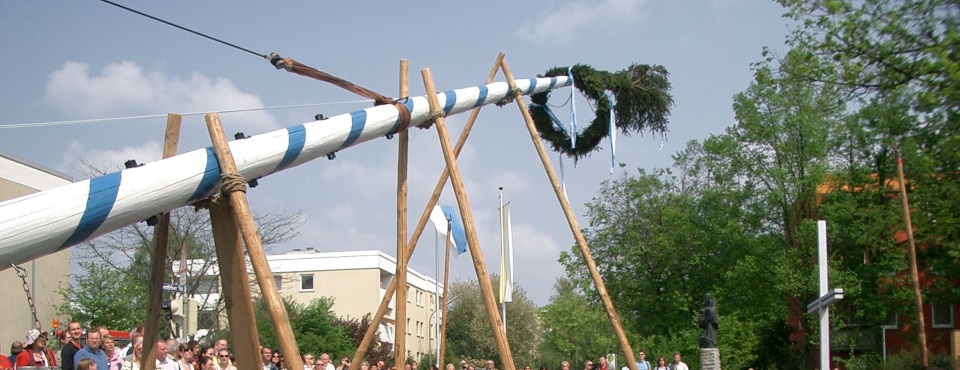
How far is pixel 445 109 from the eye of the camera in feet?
47.0

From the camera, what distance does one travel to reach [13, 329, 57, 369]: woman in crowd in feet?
36.0

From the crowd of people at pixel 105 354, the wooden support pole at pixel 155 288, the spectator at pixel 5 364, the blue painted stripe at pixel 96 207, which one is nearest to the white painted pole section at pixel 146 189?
the blue painted stripe at pixel 96 207

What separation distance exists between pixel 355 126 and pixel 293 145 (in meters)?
1.53

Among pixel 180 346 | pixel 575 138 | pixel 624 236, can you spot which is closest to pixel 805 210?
pixel 624 236

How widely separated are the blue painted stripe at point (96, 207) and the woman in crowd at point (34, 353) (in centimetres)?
508

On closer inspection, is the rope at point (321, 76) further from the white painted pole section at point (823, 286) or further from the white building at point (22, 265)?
the white building at point (22, 265)

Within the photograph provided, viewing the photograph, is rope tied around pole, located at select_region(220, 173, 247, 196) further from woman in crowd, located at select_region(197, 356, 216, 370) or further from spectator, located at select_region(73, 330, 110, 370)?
woman in crowd, located at select_region(197, 356, 216, 370)

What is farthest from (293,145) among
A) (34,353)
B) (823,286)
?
(823,286)

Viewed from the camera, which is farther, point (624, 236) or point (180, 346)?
point (624, 236)

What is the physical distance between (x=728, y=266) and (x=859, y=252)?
532 centimetres

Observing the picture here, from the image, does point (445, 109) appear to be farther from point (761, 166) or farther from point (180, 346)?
point (761, 166)

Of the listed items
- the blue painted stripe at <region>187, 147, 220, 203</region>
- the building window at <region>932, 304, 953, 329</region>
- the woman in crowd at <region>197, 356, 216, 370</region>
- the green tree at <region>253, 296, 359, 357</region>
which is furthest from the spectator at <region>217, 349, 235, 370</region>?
the building window at <region>932, 304, 953, 329</region>

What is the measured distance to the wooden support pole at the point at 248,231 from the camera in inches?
311

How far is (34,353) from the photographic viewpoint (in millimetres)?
11359
